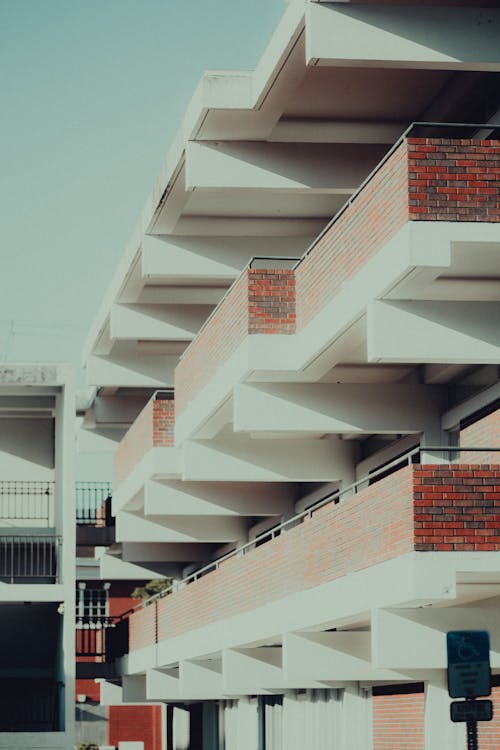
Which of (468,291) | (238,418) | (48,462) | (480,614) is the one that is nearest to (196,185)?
(238,418)

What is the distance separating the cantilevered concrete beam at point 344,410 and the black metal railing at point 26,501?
1731 cm

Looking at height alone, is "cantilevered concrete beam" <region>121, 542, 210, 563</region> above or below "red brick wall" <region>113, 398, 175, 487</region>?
below

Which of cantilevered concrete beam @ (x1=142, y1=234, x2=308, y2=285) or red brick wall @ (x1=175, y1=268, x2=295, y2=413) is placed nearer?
red brick wall @ (x1=175, y1=268, x2=295, y2=413)

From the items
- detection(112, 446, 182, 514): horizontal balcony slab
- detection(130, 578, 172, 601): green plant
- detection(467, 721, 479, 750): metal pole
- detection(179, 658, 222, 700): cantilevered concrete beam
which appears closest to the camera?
detection(467, 721, 479, 750): metal pole

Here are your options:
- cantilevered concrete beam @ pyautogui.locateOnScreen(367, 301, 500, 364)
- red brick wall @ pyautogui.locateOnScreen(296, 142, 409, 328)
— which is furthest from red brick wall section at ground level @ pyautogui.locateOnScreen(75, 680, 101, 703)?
cantilevered concrete beam @ pyautogui.locateOnScreen(367, 301, 500, 364)

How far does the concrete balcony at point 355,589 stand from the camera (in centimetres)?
1537

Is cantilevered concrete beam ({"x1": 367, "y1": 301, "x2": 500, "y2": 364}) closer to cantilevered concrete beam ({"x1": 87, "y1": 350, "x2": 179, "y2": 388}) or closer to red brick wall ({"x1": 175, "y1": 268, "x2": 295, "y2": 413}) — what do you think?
red brick wall ({"x1": 175, "y1": 268, "x2": 295, "y2": 413})

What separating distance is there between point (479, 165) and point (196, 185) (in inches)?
276

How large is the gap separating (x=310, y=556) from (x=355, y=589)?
2.42 meters

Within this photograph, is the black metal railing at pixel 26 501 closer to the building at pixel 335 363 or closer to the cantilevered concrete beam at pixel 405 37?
the building at pixel 335 363

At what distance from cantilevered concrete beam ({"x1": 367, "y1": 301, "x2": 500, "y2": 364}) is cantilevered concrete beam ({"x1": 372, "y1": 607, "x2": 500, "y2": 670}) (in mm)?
2477

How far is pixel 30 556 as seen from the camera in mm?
36875

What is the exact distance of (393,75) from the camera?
19.6m

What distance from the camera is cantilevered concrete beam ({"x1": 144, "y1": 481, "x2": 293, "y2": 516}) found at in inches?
1125
